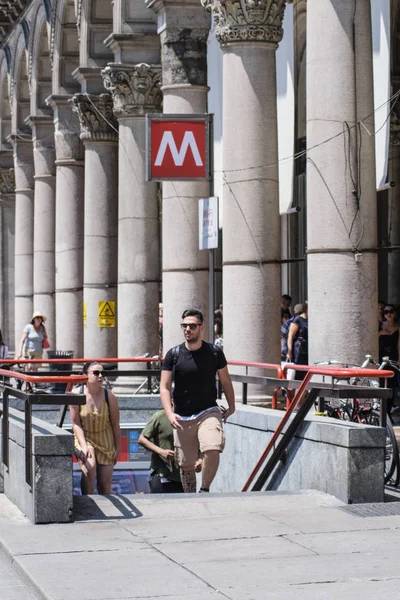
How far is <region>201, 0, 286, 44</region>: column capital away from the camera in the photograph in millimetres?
20016

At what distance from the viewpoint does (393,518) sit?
11305mm

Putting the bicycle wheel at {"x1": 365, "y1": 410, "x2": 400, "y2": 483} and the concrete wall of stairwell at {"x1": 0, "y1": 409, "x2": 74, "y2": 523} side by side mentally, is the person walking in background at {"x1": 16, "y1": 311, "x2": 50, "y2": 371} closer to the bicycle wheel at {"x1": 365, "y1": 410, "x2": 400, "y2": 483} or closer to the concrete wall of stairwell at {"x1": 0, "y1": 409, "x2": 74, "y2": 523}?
the bicycle wheel at {"x1": 365, "y1": 410, "x2": 400, "y2": 483}

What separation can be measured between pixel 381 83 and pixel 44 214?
70.3 feet

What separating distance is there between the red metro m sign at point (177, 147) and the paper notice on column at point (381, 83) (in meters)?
2.23

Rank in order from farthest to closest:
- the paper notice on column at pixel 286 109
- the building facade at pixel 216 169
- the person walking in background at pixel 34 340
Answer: the person walking in background at pixel 34 340 → the paper notice on column at pixel 286 109 → the building facade at pixel 216 169

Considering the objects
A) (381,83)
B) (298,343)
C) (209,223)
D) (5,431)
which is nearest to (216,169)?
(298,343)

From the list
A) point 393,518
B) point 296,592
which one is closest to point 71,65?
point 393,518

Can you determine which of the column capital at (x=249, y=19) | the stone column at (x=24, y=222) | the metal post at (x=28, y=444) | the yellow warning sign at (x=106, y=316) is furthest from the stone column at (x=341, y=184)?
the stone column at (x=24, y=222)

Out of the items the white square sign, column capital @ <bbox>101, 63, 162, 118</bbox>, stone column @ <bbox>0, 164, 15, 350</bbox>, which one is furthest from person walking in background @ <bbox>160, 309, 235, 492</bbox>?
stone column @ <bbox>0, 164, 15, 350</bbox>

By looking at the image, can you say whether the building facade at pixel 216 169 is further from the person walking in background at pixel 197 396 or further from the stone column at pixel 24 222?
the person walking in background at pixel 197 396

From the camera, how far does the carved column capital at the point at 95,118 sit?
31438 mm

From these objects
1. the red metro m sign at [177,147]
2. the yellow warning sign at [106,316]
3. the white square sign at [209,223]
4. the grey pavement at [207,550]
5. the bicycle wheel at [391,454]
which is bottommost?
the grey pavement at [207,550]

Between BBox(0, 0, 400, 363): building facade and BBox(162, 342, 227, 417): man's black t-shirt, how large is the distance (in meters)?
4.19

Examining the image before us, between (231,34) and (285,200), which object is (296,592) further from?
(285,200)
